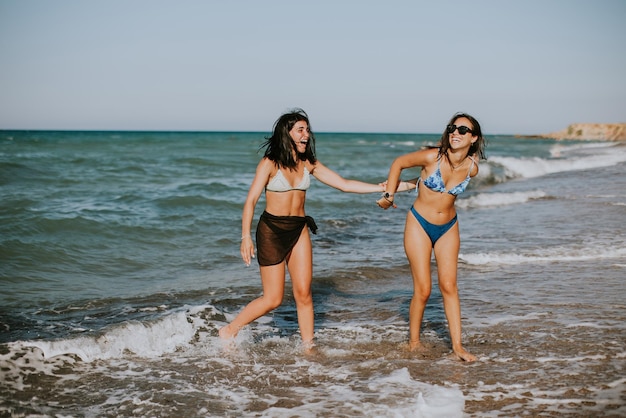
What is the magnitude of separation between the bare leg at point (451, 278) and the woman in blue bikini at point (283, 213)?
1201mm

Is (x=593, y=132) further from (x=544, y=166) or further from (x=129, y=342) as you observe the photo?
(x=129, y=342)

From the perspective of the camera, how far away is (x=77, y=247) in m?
11.7

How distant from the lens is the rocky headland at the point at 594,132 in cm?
9769

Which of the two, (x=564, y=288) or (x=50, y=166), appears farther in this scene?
(x=50, y=166)

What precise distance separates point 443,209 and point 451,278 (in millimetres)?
619

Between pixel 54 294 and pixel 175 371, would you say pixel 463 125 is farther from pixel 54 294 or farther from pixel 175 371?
pixel 54 294

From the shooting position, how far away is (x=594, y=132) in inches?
4390

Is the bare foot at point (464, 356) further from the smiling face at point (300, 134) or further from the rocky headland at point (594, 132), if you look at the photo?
the rocky headland at point (594, 132)

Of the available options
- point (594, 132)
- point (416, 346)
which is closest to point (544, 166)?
point (416, 346)

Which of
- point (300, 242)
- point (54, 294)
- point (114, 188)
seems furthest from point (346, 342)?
point (114, 188)

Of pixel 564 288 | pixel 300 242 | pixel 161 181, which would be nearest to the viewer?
pixel 300 242

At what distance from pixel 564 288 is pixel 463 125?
3738 mm

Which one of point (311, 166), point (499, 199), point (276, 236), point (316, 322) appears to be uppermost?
point (311, 166)

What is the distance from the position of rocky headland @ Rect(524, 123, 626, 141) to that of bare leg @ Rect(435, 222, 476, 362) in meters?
97.6
